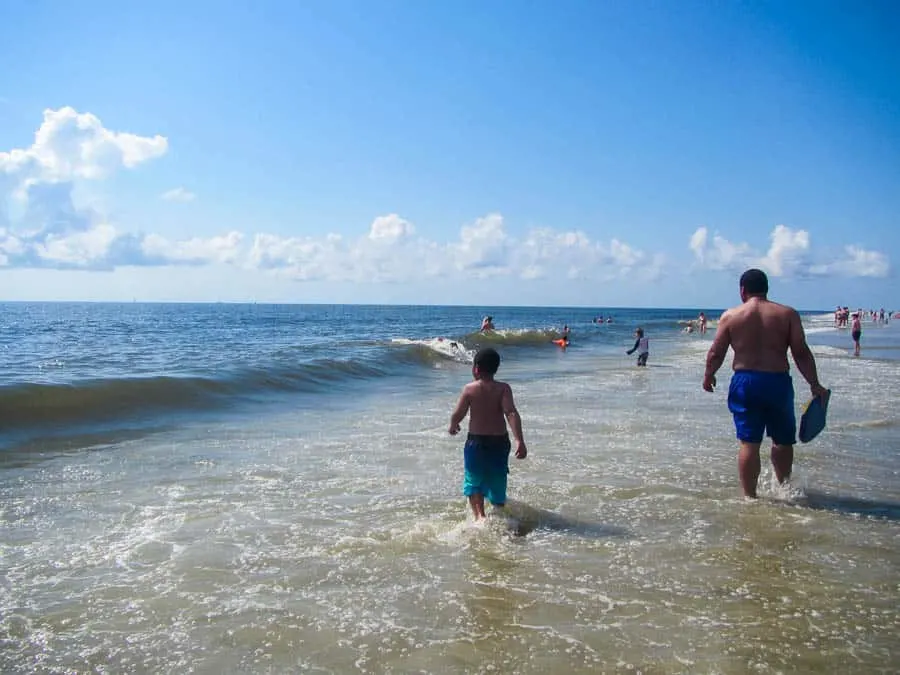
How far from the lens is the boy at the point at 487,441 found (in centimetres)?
519

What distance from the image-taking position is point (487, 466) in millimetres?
5188

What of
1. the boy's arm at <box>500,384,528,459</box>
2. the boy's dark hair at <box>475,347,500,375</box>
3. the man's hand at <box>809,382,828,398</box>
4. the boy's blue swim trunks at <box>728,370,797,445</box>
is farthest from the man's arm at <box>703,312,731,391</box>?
the boy's dark hair at <box>475,347,500,375</box>

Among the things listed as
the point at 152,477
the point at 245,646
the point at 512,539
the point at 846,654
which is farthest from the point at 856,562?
the point at 152,477

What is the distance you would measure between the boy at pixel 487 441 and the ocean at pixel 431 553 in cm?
28

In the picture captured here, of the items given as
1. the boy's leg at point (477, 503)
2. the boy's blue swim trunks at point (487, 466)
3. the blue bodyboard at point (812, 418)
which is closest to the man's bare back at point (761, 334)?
the blue bodyboard at point (812, 418)

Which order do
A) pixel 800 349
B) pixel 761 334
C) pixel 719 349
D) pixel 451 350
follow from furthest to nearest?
1. pixel 451 350
2. pixel 719 349
3. pixel 761 334
4. pixel 800 349

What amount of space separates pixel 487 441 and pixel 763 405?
256 cm

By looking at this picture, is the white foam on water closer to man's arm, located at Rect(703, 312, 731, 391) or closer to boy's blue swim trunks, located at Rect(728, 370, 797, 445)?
man's arm, located at Rect(703, 312, 731, 391)

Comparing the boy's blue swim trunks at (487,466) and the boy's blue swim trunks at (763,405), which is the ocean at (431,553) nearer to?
the boy's blue swim trunks at (487,466)

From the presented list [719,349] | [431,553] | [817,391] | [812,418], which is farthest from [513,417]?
[812,418]

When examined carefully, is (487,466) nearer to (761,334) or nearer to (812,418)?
(761,334)

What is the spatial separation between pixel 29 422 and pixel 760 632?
10.9m

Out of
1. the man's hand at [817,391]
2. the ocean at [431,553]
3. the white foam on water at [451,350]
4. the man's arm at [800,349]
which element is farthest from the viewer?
the white foam on water at [451,350]

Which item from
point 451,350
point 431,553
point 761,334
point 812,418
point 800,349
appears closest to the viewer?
point 431,553
